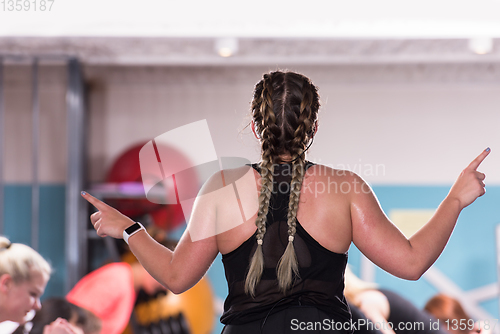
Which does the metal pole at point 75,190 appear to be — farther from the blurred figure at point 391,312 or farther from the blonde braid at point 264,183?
the blonde braid at point 264,183

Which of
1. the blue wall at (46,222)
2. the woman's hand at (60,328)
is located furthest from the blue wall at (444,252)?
the woman's hand at (60,328)

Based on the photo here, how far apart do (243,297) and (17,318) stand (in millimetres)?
1195

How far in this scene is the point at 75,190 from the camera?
11.6 ft

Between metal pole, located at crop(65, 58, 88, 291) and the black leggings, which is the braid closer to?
the black leggings

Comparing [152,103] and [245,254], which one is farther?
[152,103]

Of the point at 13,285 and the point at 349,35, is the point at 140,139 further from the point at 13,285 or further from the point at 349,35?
the point at 13,285

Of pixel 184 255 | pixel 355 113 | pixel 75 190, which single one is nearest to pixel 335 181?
pixel 184 255

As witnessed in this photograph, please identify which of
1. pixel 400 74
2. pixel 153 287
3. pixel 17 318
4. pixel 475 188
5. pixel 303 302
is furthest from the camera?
pixel 400 74

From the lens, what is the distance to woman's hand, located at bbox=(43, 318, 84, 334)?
1.70m

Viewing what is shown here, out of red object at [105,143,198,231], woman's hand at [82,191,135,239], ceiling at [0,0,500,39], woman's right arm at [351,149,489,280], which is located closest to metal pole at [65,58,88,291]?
red object at [105,143,198,231]

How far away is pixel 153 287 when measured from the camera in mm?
3359

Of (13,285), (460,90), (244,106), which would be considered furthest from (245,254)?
(460,90)

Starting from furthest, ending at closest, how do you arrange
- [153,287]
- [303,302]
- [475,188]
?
[153,287]
[475,188]
[303,302]

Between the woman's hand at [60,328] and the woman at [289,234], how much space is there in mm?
880
